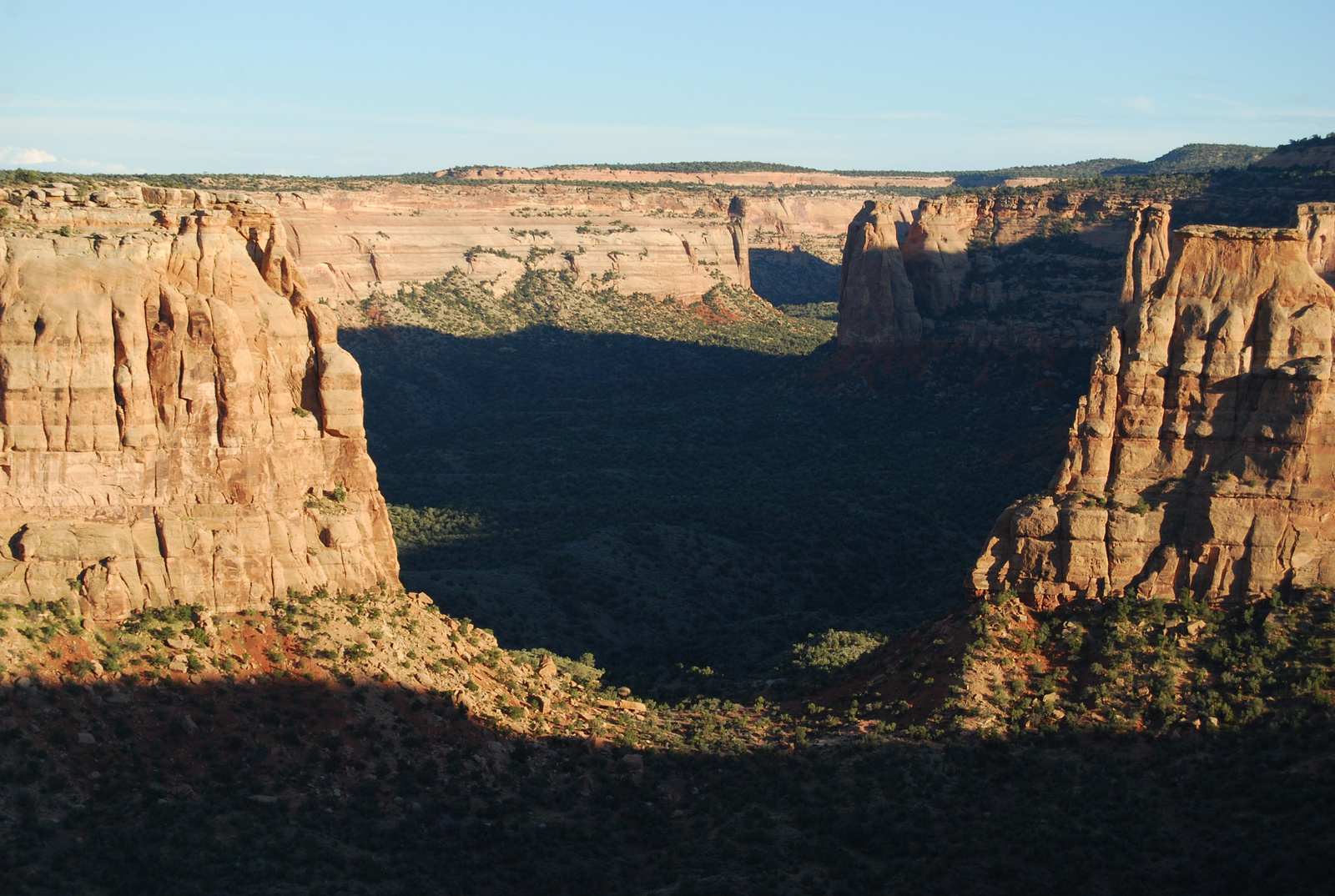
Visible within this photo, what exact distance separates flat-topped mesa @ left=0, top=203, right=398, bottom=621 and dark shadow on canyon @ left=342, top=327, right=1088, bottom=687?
18.2 metres

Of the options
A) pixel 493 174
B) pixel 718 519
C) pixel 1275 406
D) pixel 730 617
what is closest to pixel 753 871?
pixel 1275 406

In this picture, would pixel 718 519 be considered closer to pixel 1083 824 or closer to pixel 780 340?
pixel 1083 824

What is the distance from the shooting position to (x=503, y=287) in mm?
141500

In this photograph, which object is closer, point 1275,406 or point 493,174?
point 1275,406

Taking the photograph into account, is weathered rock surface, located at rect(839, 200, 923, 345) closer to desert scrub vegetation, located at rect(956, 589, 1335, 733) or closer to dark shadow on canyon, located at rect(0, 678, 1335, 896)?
desert scrub vegetation, located at rect(956, 589, 1335, 733)

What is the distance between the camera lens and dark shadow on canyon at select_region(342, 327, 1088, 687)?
201ft

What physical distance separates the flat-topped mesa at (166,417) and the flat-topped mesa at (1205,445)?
20034 millimetres

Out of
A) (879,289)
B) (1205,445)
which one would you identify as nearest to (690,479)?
(879,289)

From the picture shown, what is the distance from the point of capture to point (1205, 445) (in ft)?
128

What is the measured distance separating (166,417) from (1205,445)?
27.2 metres

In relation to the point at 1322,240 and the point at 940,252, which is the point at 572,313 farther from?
the point at 1322,240

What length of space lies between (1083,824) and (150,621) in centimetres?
2290

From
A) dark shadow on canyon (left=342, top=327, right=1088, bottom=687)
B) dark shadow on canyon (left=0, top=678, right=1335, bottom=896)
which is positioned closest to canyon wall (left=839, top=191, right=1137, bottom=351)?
dark shadow on canyon (left=342, top=327, right=1088, bottom=687)

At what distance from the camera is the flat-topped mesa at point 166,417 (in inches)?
1308
